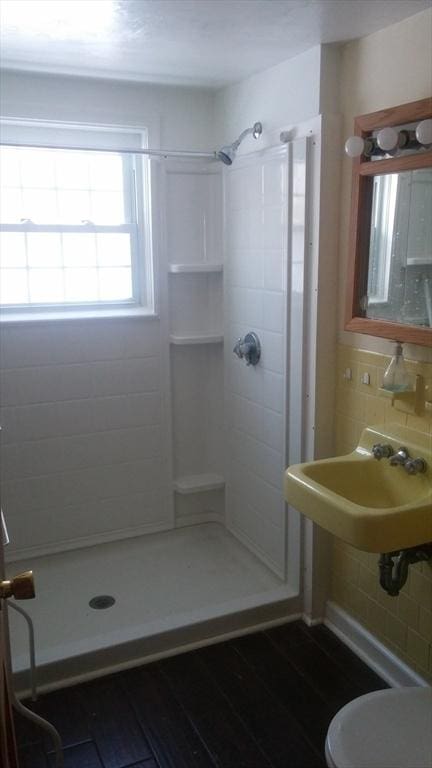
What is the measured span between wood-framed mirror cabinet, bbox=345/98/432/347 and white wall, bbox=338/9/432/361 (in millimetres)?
77

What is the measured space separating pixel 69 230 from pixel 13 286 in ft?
1.14

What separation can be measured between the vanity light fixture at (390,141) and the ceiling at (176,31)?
1.08ft

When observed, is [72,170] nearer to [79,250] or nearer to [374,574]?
[79,250]

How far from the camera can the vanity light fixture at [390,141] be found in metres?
1.71

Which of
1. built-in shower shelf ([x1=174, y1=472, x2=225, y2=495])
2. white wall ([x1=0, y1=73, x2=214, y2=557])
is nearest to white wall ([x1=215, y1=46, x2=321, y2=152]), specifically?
white wall ([x1=0, y1=73, x2=214, y2=557])

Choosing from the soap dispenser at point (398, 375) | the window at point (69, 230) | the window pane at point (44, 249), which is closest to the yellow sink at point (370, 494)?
the soap dispenser at point (398, 375)

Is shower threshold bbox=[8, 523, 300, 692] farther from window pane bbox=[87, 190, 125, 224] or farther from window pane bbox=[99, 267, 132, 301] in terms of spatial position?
window pane bbox=[87, 190, 125, 224]

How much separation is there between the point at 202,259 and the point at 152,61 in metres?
0.90

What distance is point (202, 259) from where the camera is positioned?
297 cm

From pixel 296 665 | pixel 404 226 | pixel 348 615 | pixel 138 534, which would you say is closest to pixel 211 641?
pixel 296 665

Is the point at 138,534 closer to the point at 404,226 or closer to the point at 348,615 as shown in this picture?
the point at 348,615

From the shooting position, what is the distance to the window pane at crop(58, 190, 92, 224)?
110 inches

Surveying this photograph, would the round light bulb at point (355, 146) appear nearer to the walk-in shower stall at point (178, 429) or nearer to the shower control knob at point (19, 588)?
the walk-in shower stall at point (178, 429)

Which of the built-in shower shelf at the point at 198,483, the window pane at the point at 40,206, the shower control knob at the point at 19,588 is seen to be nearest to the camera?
the shower control knob at the point at 19,588
